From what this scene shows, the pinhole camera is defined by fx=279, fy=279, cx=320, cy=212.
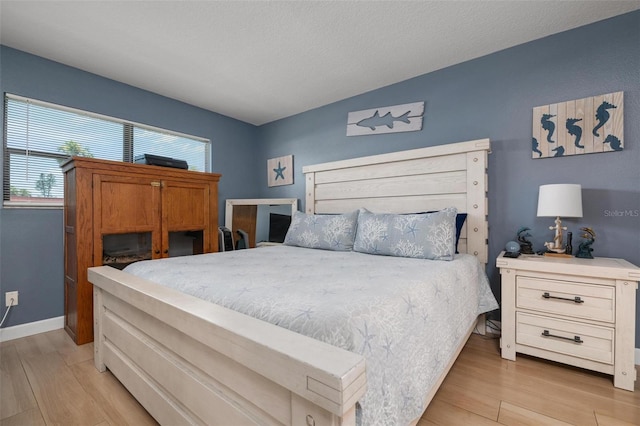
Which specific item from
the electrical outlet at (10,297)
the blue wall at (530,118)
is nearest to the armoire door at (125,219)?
the electrical outlet at (10,297)

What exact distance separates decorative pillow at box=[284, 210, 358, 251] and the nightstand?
116cm

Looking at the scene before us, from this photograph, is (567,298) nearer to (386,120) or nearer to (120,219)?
(386,120)

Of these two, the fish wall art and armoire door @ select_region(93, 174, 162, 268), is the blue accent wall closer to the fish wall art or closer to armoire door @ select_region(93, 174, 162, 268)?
the fish wall art

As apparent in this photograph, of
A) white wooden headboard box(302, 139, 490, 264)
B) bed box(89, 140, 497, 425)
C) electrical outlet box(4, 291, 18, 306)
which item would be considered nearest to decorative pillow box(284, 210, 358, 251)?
bed box(89, 140, 497, 425)

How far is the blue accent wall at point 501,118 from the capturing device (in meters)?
1.90

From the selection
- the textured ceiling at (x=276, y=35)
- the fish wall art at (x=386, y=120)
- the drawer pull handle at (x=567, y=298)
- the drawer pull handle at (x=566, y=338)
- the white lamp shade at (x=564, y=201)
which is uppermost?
the textured ceiling at (x=276, y=35)

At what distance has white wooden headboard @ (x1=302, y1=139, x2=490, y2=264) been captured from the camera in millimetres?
2273

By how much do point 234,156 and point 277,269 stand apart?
2750 mm

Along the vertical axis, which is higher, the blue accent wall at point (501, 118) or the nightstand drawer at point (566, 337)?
the blue accent wall at point (501, 118)

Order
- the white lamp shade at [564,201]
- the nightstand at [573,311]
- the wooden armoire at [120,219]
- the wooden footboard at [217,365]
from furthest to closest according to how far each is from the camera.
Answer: the wooden armoire at [120,219] → the white lamp shade at [564,201] → the nightstand at [573,311] → the wooden footboard at [217,365]

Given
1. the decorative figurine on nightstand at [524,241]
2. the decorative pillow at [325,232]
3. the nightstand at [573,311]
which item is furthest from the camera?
the decorative pillow at [325,232]

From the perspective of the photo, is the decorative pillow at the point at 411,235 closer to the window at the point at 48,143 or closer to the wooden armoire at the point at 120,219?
the wooden armoire at the point at 120,219

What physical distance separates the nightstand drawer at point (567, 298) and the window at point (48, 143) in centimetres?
373

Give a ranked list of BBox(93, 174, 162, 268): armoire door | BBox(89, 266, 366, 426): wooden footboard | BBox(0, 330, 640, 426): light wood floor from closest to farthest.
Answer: BBox(89, 266, 366, 426): wooden footboard < BBox(0, 330, 640, 426): light wood floor < BBox(93, 174, 162, 268): armoire door
